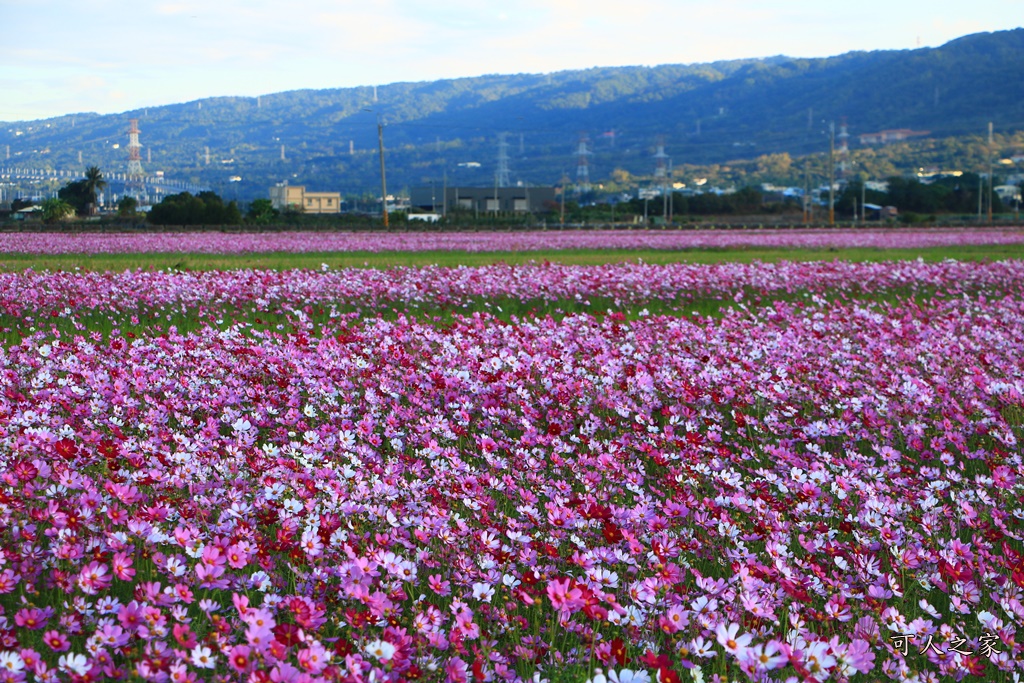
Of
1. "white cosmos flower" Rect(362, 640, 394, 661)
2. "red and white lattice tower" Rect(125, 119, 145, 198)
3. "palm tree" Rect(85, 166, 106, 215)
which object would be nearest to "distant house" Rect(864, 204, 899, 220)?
"palm tree" Rect(85, 166, 106, 215)

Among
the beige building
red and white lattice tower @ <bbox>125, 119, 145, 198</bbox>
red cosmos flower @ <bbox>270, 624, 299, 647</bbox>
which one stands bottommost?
red cosmos flower @ <bbox>270, 624, 299, 647</bbox>

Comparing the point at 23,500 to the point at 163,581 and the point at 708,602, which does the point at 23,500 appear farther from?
the point at 708,602

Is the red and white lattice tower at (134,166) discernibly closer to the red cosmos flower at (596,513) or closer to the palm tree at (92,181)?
the palm tree at (92,181)

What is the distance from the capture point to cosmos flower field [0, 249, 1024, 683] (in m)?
2.65

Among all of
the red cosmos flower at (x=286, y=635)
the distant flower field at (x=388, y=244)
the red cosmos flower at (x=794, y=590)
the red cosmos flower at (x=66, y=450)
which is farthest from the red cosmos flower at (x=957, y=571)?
the distant flower field at (x=388, y=244)

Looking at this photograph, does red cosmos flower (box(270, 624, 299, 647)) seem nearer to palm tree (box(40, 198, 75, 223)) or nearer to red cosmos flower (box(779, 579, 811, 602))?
red cosmos flower (box(779, 579, 811, 602))

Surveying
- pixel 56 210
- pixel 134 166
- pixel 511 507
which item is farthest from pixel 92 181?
pixel 511 507

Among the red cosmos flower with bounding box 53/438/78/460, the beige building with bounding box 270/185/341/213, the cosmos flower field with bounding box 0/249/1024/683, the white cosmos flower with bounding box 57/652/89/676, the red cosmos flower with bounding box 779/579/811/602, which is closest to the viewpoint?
the white cosmos flower with bounding box 57/652/89/676

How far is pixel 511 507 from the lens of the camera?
14.2 ft

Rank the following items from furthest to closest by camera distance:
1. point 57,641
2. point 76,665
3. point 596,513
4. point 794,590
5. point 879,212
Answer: point 879,212 < point 596,513 < point 794,590 < point 57,641 < point 76,665

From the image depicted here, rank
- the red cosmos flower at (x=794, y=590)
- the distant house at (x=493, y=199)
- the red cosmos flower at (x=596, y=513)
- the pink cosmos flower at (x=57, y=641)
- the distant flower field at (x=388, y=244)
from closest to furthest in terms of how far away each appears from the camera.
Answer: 1. the pink cosmos flower at (x=57, y=641)
2. the red cosmos flower at (x=794, y=590)
3. the red cosmos flower at (x=596, y=513)
4. the distant flower field at (x=388, y=244)
5. the distant house at (x=493, y=199)

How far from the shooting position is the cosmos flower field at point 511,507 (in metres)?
2.65

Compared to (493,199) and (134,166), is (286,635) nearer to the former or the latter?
(493,199)

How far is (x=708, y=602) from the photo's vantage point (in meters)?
2.81
